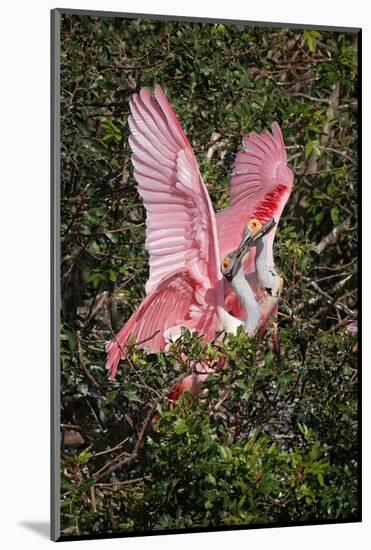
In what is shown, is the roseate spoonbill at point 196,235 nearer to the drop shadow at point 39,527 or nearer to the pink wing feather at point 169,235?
the pink wing feather at point 169,235

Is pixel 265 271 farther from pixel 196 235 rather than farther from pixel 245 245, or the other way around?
pixel 196 235

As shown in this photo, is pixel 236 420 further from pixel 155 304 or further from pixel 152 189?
pixel 152 189

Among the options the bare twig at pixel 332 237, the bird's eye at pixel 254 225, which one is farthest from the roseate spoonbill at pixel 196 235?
the bare twig at pixel 332 237

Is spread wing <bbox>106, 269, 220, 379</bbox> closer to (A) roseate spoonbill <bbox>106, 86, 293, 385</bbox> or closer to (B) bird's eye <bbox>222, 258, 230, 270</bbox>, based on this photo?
(A) roseate spoonbill <bbox>106, 86, 293, 385</bbox>

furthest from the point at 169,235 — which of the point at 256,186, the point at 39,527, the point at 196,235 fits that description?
the point at 39,527

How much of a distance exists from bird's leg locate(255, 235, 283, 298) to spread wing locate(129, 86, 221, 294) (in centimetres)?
19

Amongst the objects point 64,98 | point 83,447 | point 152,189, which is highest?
point 64,98

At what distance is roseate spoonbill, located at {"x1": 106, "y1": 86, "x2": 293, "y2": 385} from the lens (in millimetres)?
5621

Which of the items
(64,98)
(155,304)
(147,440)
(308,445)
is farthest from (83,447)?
(64,98)

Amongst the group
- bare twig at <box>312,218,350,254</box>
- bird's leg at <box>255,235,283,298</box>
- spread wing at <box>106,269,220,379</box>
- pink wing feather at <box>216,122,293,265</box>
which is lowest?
spread wing at <box>106,269,220,379</box>

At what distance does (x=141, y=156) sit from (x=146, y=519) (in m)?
1.47

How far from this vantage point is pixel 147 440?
560 cm

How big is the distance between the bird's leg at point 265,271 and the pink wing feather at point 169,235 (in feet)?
0.61

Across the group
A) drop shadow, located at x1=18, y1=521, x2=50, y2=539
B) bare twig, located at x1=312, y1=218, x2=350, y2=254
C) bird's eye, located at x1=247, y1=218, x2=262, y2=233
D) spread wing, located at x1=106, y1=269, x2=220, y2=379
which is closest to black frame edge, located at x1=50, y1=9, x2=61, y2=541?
drop shadow, located at x1=18, y1=521, x2=50, y2=539
